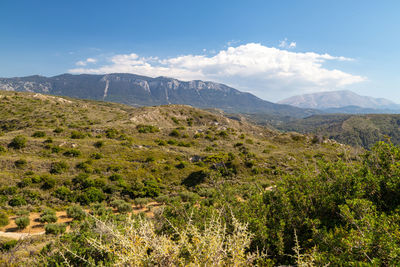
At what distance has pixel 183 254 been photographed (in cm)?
450

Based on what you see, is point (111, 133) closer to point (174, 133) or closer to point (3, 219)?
point (174, 133)

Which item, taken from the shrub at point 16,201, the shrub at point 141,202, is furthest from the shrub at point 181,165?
the shrub at point 16,201

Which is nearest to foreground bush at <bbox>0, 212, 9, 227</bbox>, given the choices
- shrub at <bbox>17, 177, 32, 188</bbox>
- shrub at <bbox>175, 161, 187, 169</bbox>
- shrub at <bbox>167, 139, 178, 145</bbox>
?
shrub at <bbox>17, 177, 32, 188</bbox>

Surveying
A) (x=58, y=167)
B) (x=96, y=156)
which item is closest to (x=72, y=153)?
(x=96, y=156)

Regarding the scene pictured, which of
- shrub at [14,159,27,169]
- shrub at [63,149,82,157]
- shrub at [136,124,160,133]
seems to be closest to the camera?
shrub at [14,159,27,169]

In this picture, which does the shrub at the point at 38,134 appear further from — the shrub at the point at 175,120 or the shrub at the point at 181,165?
the shrub at the point at 175,120

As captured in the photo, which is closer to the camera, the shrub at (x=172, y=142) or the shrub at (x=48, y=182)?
the shrub at (x=48, y=182)

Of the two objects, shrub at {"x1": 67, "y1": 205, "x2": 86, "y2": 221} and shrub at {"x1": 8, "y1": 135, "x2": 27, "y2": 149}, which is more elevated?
shrub at {"x1": 8, "y1": 135, "x2": 27, "y2": 149}

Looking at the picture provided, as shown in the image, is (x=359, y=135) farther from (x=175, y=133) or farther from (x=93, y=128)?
(x=93, y=128)

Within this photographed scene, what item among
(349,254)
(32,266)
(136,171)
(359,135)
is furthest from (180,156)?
(359,135)

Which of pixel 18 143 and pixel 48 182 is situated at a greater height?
pixel 18 143

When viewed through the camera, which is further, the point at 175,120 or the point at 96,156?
the point at 175,120

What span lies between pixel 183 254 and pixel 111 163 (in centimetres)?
2331

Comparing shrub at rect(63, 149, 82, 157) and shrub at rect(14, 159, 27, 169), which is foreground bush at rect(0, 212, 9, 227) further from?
shrub at rect(63, 149, 82, 157)
